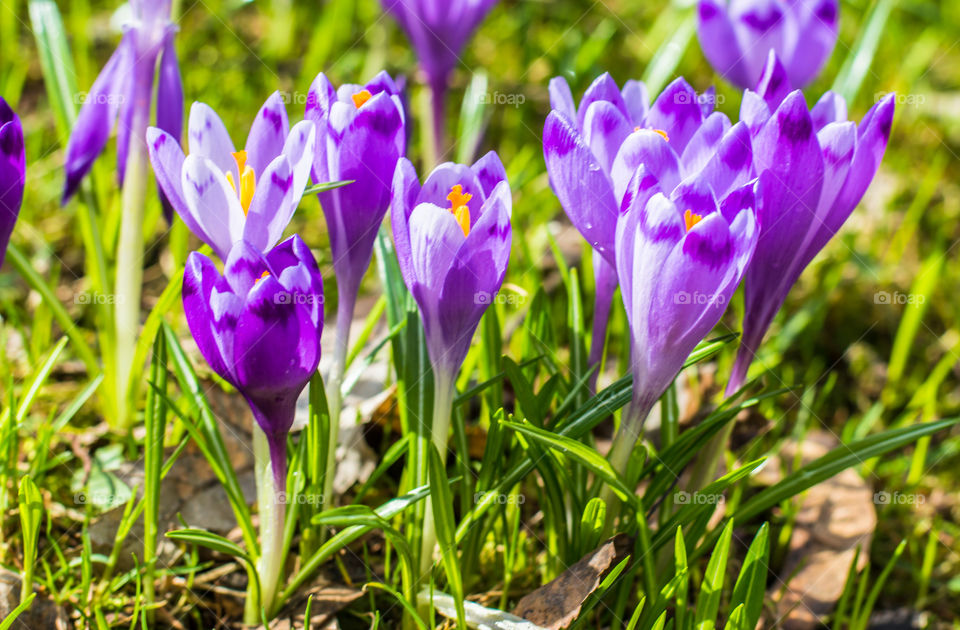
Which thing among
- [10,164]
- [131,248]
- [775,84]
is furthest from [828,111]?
[131,248]

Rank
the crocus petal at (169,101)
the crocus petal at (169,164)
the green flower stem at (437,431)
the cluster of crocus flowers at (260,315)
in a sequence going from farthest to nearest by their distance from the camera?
the crocus petal at (169,101) < the green flower stem at (437,431) < the crocus petal at (169,164) < the cluster of crocus flowers at (260,315)

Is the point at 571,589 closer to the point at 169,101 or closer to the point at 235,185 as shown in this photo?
the point at 235,185

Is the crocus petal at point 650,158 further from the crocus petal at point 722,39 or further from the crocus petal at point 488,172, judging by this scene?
Result: the crocus petal at point 722,39

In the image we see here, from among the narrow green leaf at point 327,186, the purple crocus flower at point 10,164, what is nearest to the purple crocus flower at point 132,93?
the purple crocus flower at point 10,164

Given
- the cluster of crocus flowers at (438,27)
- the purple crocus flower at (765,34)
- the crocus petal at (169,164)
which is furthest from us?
the cluster of crocus flowers at (438,27)

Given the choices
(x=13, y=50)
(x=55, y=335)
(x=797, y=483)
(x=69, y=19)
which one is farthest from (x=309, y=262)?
(x=69, y=19)

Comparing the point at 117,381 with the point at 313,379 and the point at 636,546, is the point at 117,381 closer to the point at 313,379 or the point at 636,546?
the point at 313,379
